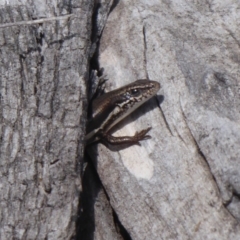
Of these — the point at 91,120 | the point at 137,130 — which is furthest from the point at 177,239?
the point at 91,120

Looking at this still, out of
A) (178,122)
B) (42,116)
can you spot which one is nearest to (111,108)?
(178,122)

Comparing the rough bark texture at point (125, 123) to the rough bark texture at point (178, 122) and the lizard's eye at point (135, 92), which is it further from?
the lizard's eye at point (135, 92)

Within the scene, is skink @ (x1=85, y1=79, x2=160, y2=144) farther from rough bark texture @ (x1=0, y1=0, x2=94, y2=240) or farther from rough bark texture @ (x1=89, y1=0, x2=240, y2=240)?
rough bark texture @ (x1=0, y1=0, x2=94, y2=240)

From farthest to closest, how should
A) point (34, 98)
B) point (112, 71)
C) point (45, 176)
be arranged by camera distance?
point (112, 71) → point (34, 98) → point (45, 176)

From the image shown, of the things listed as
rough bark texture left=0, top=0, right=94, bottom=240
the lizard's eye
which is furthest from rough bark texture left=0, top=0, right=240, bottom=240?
the lizard's eye

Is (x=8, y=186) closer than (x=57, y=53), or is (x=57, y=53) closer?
(x=8, y=186)

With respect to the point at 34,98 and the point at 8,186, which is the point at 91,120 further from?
the point at 8,186

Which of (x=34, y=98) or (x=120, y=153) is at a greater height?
(x=34, y=98)
